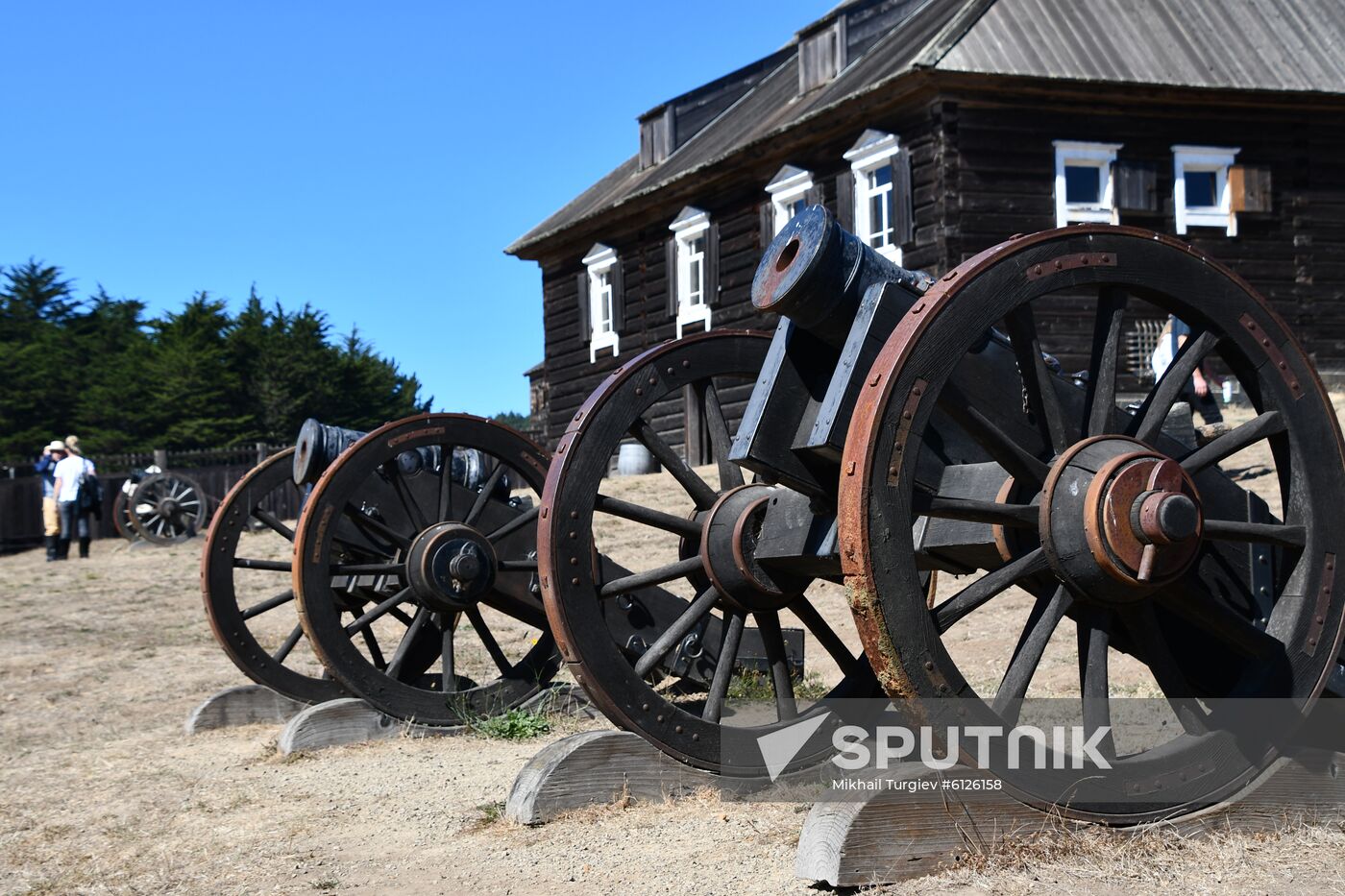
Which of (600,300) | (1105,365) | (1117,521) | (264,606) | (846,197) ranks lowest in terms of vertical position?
(264,606)

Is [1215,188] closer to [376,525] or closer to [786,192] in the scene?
[786,192]

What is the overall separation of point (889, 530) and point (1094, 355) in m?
0.90

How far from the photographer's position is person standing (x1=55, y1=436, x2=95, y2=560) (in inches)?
675

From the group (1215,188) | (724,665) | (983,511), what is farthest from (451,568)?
(1215,188)

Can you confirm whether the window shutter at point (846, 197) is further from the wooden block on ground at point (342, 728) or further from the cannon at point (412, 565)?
the wooden block on ground at point (342, 728)

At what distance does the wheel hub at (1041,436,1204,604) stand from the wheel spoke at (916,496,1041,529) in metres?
0.04

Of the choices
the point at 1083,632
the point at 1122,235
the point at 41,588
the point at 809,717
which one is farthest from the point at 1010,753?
the point at 41,588

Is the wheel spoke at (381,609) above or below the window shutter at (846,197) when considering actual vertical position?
below

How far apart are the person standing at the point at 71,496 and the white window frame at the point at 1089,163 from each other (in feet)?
40.1

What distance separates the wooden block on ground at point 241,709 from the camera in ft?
23.0

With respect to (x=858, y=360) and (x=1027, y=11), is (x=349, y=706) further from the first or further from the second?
(x=1027, y=11)

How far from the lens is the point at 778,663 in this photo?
490 centimetres

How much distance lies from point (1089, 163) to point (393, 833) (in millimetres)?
13255

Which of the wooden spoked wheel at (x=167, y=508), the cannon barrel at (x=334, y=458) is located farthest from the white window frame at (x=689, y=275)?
the cannon barrel at (x=334, y=458)
